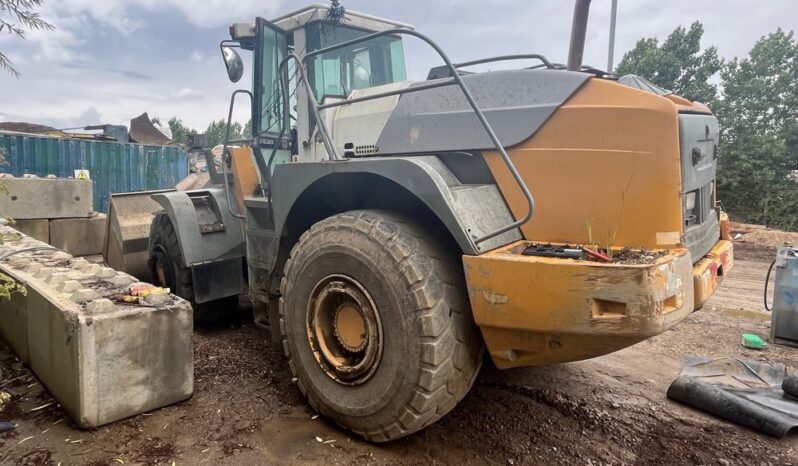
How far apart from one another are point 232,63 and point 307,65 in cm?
64

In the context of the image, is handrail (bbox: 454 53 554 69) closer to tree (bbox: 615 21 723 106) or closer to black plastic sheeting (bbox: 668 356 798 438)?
black plastic sheeting (bbox: 668 356 798 438)

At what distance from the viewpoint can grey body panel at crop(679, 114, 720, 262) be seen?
2674 millimetres

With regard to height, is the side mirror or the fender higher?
the side mirror

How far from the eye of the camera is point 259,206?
418 cm

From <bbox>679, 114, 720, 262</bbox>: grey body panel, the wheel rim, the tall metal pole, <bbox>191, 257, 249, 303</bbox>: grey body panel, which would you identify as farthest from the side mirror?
the tall metal pole

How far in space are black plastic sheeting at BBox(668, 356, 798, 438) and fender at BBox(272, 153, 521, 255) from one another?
1868 millimetres

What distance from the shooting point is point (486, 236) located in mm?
2555

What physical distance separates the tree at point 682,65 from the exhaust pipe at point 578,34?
15543 mm

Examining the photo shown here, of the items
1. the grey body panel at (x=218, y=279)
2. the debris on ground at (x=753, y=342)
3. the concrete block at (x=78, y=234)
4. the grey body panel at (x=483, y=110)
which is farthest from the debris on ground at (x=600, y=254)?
the concrete block at (x=78, y=234)

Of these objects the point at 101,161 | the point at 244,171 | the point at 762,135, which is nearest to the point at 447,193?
the point at 244,171

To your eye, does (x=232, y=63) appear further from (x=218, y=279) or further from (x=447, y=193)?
(x=447, y=193)

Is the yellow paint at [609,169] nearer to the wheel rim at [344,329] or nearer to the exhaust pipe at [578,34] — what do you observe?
the wheel rim at [344,329]

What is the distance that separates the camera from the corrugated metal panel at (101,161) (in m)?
12.9

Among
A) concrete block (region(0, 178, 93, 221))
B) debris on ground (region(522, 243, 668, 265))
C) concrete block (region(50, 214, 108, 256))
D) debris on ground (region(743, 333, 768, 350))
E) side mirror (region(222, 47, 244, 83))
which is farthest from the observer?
concrete block (region(50, 214, 108, 256))
